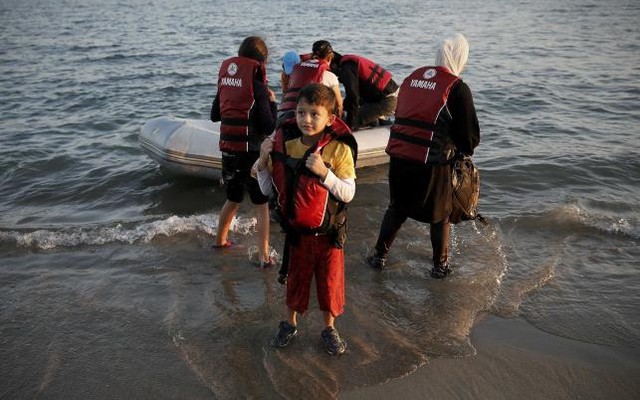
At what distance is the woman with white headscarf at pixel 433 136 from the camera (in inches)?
144

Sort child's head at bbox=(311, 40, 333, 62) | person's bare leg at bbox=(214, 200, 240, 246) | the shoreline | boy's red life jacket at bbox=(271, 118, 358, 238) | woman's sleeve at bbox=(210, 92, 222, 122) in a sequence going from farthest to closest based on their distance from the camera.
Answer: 1. child's head at bbox=(311, 40, 333, 62)
2. person's bare leg at bbox=(214, 200, 240, 246)
3. woman's sleeve at bbox=(210, 92, 222, 122)
4. the shoreline
5. boy's red life jacket at bbox=(271, 118, 358, 238)

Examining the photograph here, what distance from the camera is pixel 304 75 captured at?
4617 millimetres

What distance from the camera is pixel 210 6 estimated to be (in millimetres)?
30594

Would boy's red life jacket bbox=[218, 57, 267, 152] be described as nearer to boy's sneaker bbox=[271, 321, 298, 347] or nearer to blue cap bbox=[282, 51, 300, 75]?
blue cap bbox=[282, 51, 300, 75]

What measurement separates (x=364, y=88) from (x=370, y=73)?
254 mm

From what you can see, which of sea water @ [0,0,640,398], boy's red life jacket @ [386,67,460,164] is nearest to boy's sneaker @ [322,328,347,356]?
sea water @ [0,0,640,398]

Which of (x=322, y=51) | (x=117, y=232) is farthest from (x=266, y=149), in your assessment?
(x=117, y=232)

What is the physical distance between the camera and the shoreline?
3.06 meters

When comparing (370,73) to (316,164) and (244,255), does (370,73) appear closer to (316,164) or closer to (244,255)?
(244,255)

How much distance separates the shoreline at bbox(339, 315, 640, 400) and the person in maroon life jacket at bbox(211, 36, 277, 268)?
1.73 metres

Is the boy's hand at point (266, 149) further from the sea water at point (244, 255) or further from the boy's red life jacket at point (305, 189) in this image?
the sea water at point (244, 255)

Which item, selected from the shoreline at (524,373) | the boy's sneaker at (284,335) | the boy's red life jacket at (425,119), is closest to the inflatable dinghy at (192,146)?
the boy's red life jacket at (425,119)

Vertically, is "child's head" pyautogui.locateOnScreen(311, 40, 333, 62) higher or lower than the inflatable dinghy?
higher

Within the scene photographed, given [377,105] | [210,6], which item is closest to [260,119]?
[377,105]
